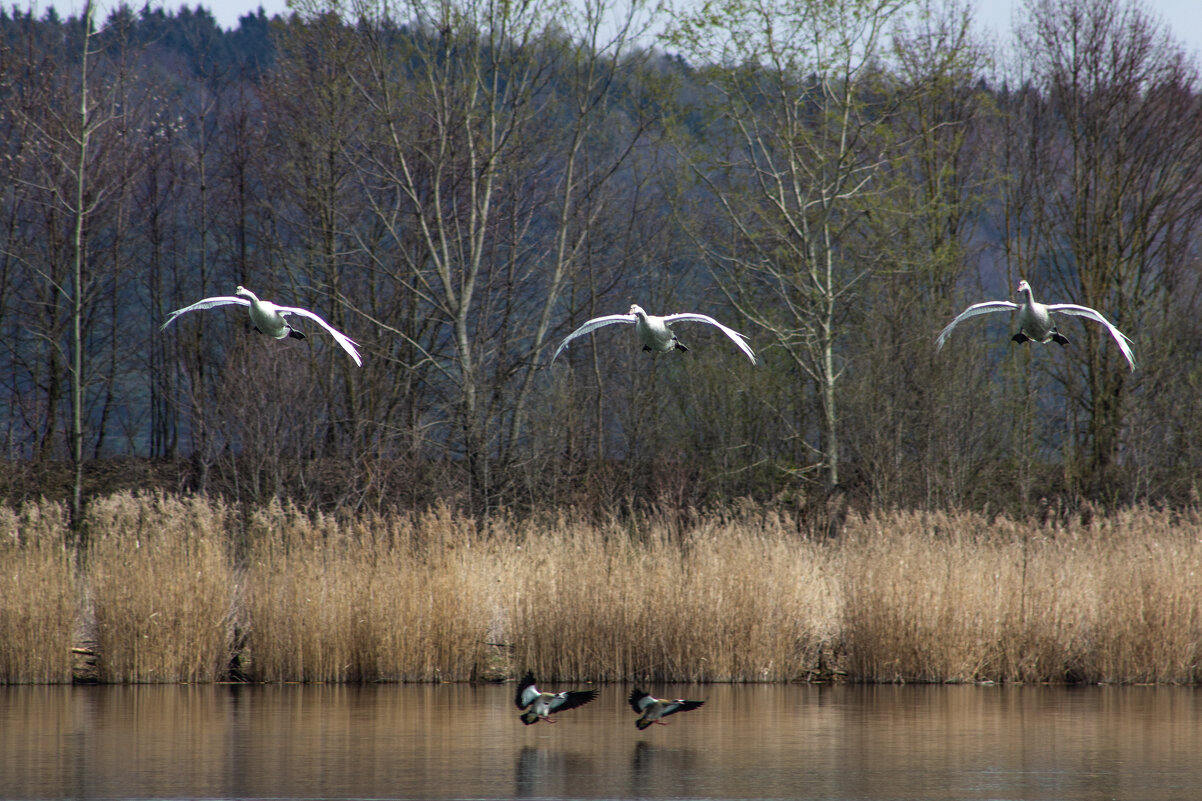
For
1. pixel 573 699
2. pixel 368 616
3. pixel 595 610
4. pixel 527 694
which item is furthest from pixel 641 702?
pixel 368 616

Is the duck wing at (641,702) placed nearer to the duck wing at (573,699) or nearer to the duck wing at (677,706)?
the duck wing at (677,706)

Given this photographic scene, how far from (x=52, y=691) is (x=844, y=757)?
331 inches

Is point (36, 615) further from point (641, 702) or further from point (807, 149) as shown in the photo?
point (807, 149)

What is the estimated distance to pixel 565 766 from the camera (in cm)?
956

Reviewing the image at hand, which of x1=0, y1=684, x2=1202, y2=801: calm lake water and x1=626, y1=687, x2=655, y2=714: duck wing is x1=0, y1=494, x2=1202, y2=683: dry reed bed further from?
x1=626, y1=687, x2=655, y2=714: duck wing

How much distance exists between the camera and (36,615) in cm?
1400

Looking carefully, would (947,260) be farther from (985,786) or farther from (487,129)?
(985,786)

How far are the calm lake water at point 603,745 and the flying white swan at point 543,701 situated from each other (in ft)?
0.81

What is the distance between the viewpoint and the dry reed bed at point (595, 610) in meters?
14.1

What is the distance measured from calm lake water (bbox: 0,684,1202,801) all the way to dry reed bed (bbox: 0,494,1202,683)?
0.46 metres

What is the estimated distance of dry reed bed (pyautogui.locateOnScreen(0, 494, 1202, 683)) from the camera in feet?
46.3

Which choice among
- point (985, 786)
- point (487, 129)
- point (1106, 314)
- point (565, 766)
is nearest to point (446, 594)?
point (565, 766)

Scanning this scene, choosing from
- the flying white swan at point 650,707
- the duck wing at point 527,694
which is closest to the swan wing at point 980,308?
the flying white swan at point 650,707

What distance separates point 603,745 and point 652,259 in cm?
2466
